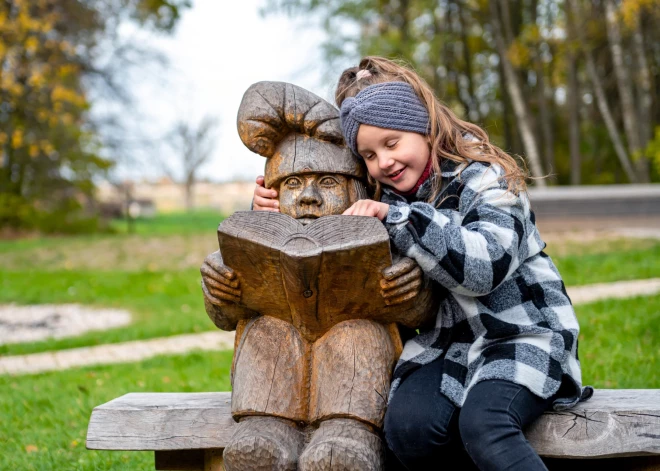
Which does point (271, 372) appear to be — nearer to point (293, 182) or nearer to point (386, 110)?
point (293, 182)

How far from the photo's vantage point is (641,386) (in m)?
Result: 4.37

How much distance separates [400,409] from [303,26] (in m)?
16.0

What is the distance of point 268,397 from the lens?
2.45 metres

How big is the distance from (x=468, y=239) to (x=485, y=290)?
0.18 m

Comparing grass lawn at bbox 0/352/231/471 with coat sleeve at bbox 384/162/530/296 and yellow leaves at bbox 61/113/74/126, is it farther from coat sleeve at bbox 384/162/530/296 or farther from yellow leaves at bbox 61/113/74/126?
yellow leaves at bbox 61/113/74/126

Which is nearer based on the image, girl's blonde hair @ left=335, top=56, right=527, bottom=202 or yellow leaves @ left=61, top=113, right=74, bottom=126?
girl's blonde hair @ left=335, top=56, right=527, bottom=202

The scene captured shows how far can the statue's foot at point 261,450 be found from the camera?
2254 mm

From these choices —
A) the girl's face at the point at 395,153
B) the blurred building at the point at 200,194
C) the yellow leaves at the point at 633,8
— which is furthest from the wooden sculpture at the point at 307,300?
the blurred building at the point at 200,194

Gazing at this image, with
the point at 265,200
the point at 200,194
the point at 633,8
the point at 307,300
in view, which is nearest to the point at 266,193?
the point at 265,200

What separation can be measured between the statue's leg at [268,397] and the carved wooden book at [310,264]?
3.4 inches

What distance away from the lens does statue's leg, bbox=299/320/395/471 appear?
2.22 meters

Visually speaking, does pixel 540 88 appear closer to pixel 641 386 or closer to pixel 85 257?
pixel 85 257

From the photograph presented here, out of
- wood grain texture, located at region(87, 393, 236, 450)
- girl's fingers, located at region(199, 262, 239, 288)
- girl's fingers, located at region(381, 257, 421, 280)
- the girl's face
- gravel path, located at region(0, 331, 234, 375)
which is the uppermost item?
the girl's face

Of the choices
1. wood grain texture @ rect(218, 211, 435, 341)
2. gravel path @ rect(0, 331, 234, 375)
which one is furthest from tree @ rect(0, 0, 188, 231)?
wood grain texture @ rect(218, 211, 435, 341)
